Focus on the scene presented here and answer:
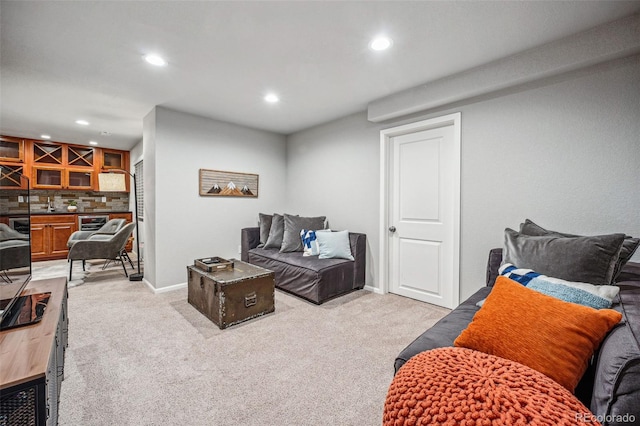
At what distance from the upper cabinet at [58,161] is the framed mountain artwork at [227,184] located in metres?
3.63

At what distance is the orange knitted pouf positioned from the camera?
2.56ft

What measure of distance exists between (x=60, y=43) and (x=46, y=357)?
2.30 m

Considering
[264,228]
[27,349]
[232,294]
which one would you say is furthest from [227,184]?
[27,349]

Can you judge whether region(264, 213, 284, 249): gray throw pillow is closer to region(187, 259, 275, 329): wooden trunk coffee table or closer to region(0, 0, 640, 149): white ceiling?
region(187, 259, 275, 329): wooden trunk coffee table

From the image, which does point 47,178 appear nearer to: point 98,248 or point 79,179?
point 79,179

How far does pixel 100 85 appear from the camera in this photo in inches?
114

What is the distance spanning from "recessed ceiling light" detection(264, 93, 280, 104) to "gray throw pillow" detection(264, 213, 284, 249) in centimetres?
162

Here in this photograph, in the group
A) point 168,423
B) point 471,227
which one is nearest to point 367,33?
point 471,227

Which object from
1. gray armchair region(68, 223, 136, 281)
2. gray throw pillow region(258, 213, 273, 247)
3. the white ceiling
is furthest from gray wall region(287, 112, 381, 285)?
gray armchair region(68, 223, 136, 281)

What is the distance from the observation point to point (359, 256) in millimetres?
3551

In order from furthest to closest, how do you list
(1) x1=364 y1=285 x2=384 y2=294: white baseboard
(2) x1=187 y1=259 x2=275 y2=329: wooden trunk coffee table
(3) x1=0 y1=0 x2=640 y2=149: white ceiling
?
(1) x1=364 y1=285 x2=384 y2=294: white baseboard, (2) x1=187 y1=259 x2=275 y2=329: wooden trunk coffee table, (3) x1=0 y1=0 x2=640 y2=149: white ceiling

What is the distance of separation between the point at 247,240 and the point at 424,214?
249cm

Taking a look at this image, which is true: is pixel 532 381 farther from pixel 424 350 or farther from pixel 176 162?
pixel 176 162

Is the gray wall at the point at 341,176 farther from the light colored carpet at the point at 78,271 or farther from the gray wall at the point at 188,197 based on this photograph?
the light colored carpet at the point at 78,271
